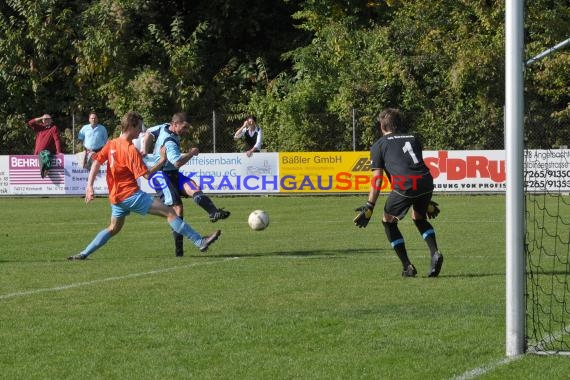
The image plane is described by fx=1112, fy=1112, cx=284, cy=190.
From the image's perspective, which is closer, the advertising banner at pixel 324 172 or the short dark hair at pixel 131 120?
the short dark hair at pixel 131 120

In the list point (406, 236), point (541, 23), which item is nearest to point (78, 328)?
point (406, 236)

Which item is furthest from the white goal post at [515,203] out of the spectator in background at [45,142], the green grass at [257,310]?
the spectator in background at [45,142]

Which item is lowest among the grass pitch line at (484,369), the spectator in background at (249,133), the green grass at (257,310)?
the grass pitch line at (484,369)

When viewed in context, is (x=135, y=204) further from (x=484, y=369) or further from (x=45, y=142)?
(x=45, y=142)

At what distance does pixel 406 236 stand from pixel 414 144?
5.78 m

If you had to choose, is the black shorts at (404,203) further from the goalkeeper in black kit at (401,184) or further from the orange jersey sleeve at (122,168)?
the orange jersey sleeve at (122,168)

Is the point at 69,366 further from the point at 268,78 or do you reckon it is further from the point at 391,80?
the point at 268,78

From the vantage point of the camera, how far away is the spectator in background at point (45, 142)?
29.8 m

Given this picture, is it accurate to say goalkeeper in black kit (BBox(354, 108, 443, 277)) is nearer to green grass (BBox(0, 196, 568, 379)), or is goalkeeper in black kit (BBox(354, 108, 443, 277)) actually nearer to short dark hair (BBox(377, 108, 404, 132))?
short dark hair (BBox(377, 108, 404, 132))

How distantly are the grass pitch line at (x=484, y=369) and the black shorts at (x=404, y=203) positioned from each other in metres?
4.46

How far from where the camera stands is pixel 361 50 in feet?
121

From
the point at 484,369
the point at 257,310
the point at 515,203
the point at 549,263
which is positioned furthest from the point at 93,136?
the point at 484,369

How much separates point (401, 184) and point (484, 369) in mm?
4834

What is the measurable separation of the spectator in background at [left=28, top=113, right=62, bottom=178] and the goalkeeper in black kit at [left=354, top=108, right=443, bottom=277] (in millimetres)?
19043
